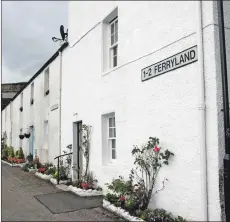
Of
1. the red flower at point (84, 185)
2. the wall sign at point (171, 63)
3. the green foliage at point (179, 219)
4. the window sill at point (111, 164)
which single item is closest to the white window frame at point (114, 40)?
the wall sign at point (171, 63)

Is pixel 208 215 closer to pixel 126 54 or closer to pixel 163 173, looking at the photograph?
pixel 163 173

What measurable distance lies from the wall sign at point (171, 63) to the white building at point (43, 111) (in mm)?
5616

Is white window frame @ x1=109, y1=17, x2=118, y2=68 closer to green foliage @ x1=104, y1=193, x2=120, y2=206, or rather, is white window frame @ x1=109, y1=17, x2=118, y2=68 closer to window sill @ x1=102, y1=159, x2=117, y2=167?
window sill @ x1=102, y1=159, x2=117, y2=167

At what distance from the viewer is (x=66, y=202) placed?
7.45m

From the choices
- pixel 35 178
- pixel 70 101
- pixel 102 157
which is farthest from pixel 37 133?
pixel 102 157

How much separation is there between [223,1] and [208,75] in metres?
1.26

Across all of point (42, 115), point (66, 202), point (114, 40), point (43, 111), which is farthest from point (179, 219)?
point (42, 115)

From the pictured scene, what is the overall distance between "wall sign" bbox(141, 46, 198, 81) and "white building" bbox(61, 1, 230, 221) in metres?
0.02

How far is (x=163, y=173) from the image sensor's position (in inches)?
229

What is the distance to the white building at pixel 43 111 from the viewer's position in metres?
12.1

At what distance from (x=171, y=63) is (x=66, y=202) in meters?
4.12

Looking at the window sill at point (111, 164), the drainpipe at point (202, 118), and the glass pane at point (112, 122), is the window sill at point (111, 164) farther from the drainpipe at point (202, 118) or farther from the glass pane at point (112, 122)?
the drainpipe at point (202, 118)

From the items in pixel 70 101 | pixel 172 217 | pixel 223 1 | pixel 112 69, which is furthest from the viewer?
pixel 70 101

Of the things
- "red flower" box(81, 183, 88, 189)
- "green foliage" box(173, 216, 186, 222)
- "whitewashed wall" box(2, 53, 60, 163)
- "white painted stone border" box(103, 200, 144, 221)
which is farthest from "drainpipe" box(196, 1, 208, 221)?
"whitewashed wall" box(2, 53, 60, 163)
